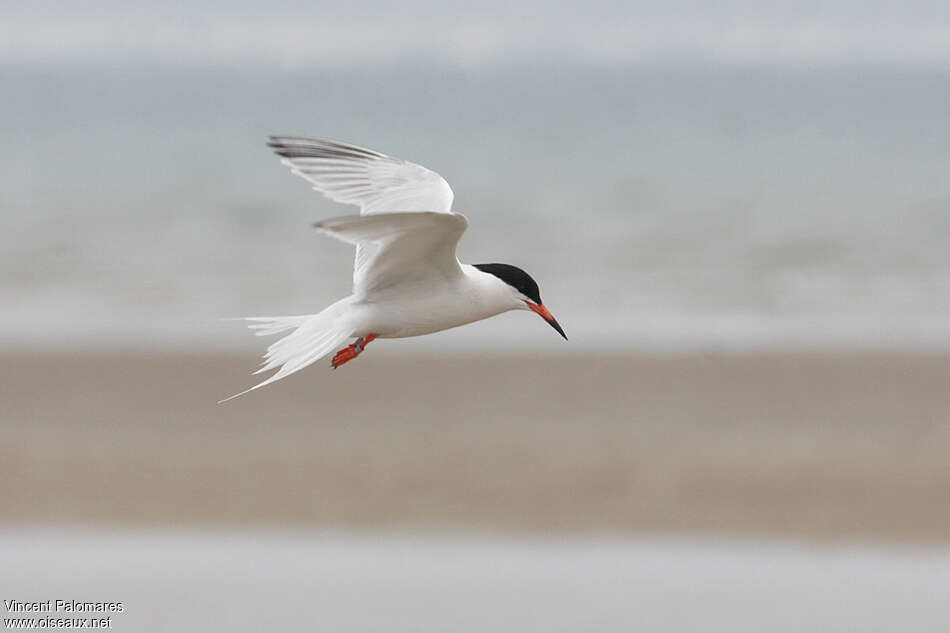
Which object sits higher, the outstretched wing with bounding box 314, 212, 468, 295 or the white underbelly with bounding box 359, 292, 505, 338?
the outstretched wing with bounding box 314, 212, 468, 295

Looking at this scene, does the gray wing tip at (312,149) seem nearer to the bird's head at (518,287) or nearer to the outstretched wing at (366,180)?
the outstretched wing at (366,180)

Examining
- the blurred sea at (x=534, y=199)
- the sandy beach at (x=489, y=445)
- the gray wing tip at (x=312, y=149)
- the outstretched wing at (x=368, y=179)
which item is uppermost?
the gray wing tip at (x=312, y=149)

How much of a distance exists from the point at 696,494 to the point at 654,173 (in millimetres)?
10596

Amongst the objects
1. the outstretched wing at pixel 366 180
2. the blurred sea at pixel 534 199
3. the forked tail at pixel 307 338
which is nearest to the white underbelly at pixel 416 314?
the forked tail at pixel 307 338

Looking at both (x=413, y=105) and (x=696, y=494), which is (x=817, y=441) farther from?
(x=413, y=105)

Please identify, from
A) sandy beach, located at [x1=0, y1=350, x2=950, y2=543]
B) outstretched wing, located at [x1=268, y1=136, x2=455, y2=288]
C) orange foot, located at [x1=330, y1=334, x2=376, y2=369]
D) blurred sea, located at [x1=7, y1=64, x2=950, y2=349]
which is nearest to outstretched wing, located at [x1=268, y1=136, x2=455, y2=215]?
outstretched wing, located at [x1=268, y1=136, x2=455, y2=288]

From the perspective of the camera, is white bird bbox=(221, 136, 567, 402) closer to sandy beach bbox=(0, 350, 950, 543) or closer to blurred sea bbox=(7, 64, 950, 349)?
sandy beach bbox=(0, 350, 950, 543)

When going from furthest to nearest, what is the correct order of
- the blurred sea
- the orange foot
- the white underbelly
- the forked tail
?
the blurred sea → the orange foot → the white underbelly → the forked tail

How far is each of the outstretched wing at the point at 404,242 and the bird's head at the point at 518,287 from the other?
25 centimetres

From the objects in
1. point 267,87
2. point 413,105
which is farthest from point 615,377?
point 267,87

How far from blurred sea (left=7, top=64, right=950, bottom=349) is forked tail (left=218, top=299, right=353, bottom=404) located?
5733mm

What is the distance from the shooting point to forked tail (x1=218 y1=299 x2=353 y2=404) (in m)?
5.81

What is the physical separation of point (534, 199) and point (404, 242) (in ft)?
40.1

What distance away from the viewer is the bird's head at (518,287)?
6.20m
